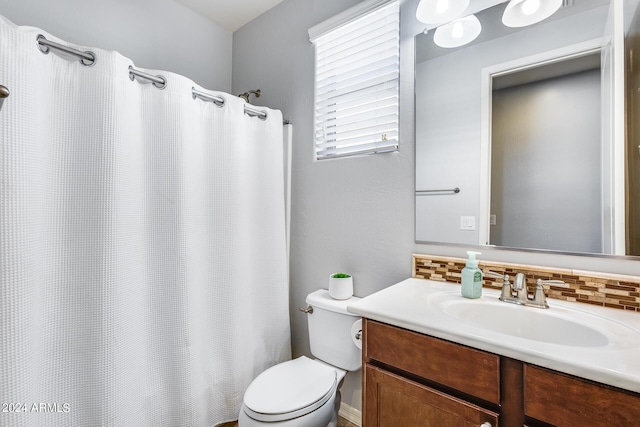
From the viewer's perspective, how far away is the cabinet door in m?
0.78

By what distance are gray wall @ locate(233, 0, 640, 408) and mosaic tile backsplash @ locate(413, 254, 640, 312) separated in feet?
0.14

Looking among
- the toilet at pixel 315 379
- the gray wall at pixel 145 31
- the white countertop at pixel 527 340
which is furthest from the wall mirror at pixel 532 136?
the gray wall at pixel 145 31

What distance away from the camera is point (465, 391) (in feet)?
2.57

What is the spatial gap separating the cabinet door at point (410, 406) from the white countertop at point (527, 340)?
0.17 m

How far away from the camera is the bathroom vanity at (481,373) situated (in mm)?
620

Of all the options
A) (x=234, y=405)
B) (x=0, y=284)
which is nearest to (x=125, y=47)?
(x=0, y=284)

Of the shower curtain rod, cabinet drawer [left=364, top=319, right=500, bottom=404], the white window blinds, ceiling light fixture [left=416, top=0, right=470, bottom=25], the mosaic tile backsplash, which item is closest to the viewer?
cabinet drawer [left=364, top=319, right=500, bottom=404]

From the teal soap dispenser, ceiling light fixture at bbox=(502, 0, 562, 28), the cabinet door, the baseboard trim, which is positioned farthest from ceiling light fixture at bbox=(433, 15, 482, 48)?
the baseboard trim

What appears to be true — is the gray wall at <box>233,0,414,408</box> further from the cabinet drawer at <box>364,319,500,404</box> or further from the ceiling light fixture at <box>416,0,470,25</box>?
the cabinet drawer at <box>364,319,500,404</box>

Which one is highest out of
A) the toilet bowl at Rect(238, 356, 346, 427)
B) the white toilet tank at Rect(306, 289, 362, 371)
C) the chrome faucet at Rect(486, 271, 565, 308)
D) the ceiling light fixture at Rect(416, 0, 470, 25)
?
the ceiling light fixture at Rect(416, 0, 470, 25)

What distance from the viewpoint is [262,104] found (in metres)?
2.14

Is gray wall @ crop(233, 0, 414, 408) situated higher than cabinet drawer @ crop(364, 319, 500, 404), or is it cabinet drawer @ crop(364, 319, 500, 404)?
gray wall @ crop(233, 0, 414, 408)

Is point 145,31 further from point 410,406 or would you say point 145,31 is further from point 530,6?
point 410,406

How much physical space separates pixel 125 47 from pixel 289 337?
6.57 feet
